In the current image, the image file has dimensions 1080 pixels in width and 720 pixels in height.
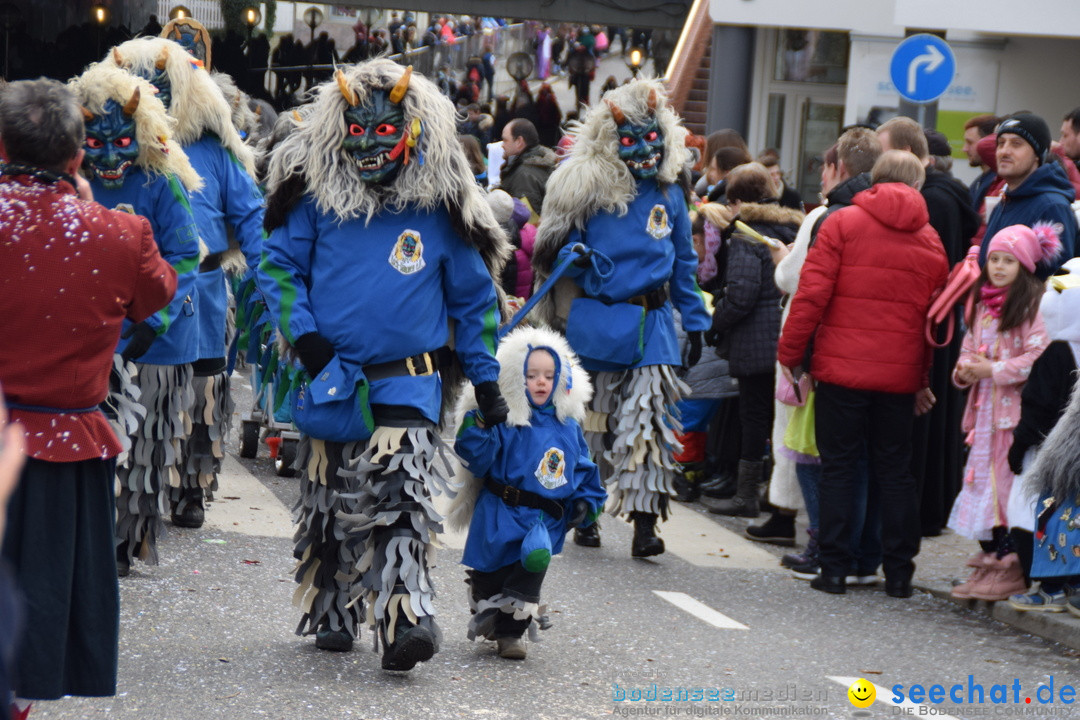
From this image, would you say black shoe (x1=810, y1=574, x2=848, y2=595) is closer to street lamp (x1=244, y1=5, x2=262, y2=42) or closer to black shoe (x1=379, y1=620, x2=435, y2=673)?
black shoe (x1=379, y1=620, x2=435, y2=673)

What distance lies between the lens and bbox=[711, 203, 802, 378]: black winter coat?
845 cm

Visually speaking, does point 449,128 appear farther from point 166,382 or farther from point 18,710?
point 18,710

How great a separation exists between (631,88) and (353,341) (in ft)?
9.57

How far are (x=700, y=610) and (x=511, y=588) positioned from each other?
4.44ft

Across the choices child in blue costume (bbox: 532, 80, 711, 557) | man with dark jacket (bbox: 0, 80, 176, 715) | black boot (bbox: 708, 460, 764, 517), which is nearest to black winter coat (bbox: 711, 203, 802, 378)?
black boot (bbox: 708, 460, 764, 517)

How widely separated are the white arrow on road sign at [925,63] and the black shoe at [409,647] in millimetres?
6581

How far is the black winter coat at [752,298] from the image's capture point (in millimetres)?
8453

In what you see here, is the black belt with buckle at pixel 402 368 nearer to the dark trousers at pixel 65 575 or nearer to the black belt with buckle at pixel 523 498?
the black belt with buckle at pixel 523 498

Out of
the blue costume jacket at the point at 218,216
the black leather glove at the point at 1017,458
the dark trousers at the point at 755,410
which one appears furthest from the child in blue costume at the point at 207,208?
the black leather glove at the point at 1017,458

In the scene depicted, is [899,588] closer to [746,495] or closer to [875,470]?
[875,470]

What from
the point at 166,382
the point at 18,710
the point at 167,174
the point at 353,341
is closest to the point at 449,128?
the point at 353,341

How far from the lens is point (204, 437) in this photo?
7.07 metres

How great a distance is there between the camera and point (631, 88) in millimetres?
7438

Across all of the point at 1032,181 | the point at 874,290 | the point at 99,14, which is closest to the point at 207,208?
the point at 874,290
